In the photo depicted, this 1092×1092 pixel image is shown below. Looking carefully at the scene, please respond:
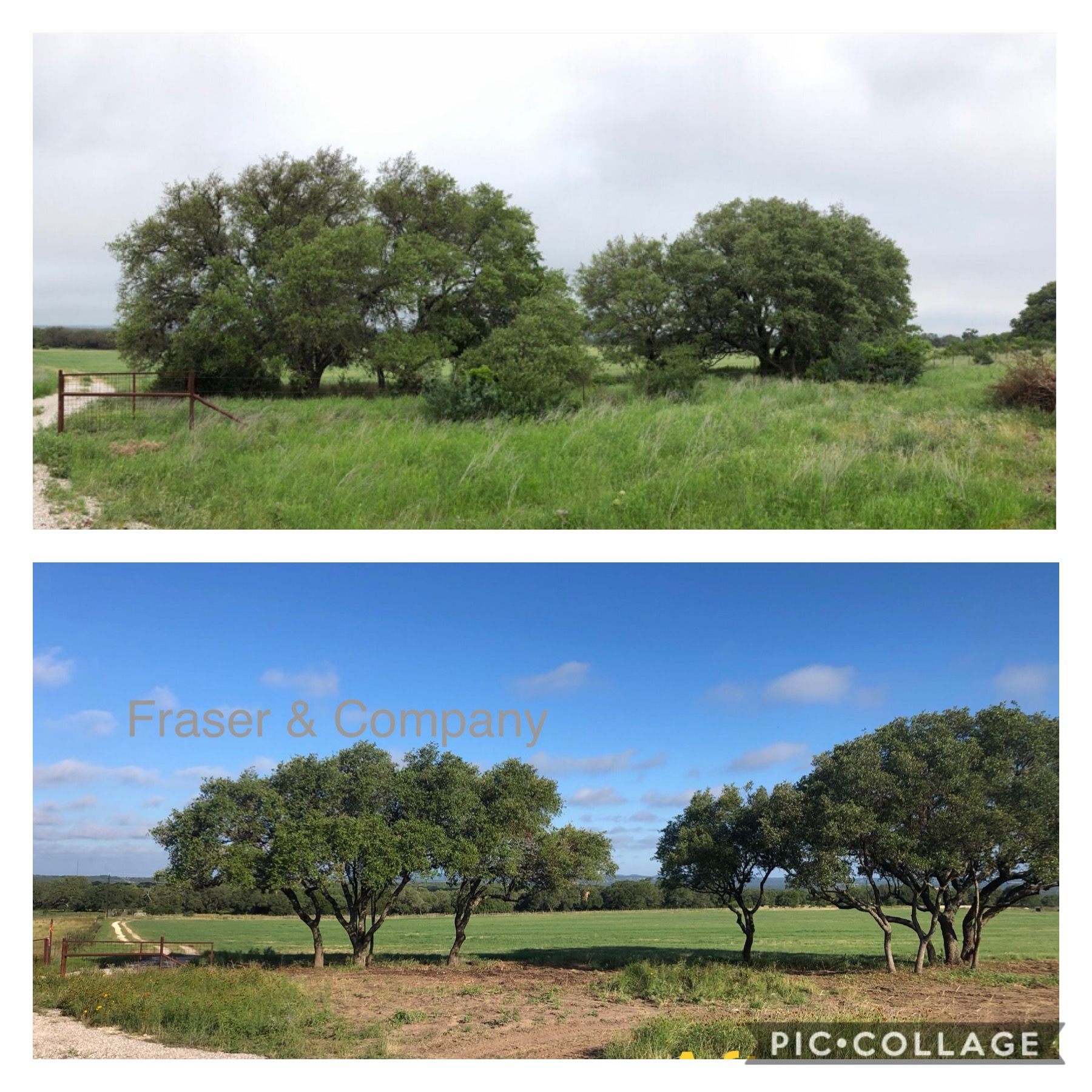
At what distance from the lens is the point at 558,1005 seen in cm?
1055

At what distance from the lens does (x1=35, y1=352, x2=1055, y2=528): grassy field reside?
10180mm

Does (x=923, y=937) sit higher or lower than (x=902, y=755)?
lower

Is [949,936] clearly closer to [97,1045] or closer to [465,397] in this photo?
[97,1045]

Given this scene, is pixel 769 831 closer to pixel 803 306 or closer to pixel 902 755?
Answer: pixel 902 755

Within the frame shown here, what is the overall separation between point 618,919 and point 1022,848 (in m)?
6.49

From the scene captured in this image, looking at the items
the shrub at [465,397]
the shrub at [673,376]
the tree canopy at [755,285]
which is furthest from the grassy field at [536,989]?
the tree canopy at [755,285]

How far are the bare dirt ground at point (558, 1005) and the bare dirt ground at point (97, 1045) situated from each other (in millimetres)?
1778

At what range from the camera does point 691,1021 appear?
9836mm

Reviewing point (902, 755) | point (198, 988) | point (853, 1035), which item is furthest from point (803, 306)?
point (198, 988)

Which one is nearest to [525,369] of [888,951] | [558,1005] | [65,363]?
[65,363]

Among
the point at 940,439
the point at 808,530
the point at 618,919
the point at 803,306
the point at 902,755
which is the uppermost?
the point at 803,306

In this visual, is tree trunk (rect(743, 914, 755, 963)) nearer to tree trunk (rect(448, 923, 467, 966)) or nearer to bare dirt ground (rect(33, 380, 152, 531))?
tree trunk (rect(448, 923, 467, 966))

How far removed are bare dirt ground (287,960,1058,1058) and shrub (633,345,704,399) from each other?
12.8 meters

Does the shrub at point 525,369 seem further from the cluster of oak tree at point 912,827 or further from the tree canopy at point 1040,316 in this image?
the tree canopy at point 1040,316
